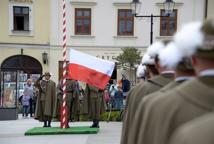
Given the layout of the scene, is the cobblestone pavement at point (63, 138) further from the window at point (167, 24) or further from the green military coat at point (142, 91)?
the window at point (167, 24)

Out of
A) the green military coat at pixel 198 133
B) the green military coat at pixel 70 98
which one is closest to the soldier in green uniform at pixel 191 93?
the green military coat at pixel 198 133

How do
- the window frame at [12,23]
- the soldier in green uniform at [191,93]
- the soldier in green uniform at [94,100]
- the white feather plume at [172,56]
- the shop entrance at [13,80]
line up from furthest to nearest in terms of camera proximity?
the window frame at [12,23] < the shop entrance at [13,80] < the soldier in green uniform at [94,100] < the white feather plume at [172,56] < the soldier in green uniform at [191,93]

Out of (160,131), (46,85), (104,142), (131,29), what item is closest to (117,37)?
(131,29)

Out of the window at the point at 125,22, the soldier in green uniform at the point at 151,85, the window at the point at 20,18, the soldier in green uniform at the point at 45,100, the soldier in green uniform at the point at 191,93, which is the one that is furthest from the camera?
the window at the point at 125,22

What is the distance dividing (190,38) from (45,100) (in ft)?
41.5

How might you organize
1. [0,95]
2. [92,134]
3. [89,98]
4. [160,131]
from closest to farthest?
[160,131] < [92,134] < [89,98] < [0,95]

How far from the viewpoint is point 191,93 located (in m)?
2.40

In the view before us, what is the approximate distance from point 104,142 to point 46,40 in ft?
66.8

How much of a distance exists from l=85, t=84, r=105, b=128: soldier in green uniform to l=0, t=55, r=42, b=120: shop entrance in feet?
19.5

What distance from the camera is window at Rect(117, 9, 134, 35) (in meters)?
31.9

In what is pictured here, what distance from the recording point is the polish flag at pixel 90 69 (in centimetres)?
1327

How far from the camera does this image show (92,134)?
13430 millimetres

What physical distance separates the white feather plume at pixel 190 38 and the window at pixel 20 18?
2953 centimetres

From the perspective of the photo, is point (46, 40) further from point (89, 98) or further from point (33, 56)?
point (89, 98)
